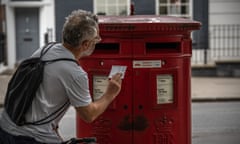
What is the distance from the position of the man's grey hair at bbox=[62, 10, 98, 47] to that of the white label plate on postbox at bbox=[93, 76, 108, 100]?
759 millimetres

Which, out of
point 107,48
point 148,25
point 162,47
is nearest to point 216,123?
point 162,47

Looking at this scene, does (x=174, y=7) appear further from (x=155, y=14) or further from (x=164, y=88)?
(x=164, y=88)

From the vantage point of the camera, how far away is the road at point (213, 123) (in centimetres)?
799

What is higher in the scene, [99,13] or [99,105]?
[99,13]

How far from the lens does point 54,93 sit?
319 cm

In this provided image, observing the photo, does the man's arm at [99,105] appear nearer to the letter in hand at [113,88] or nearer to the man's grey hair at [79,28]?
the letter in hand at [113,88]

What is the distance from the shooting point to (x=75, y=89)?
10.4ft

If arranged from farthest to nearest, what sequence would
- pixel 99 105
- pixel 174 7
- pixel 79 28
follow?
pixel 174 7, pixel 99 105, pixel 79 28

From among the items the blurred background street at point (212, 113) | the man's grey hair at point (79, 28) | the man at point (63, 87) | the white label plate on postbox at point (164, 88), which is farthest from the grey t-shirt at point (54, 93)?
the blurred background street at point (212, 113)

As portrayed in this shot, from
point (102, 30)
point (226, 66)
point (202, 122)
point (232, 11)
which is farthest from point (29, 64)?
point (232, 11)

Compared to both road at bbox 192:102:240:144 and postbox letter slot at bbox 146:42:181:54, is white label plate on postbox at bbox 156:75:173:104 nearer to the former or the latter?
postbox letter slot at bbox 146:42:181:54

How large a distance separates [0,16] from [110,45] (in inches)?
564

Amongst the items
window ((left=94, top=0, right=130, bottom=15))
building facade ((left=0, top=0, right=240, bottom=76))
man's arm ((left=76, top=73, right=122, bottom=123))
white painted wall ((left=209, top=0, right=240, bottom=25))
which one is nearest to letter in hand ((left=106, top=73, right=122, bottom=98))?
man's arm ((left=76, top=73, right=122, bottom=123))

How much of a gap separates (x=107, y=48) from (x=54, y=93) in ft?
2.97
